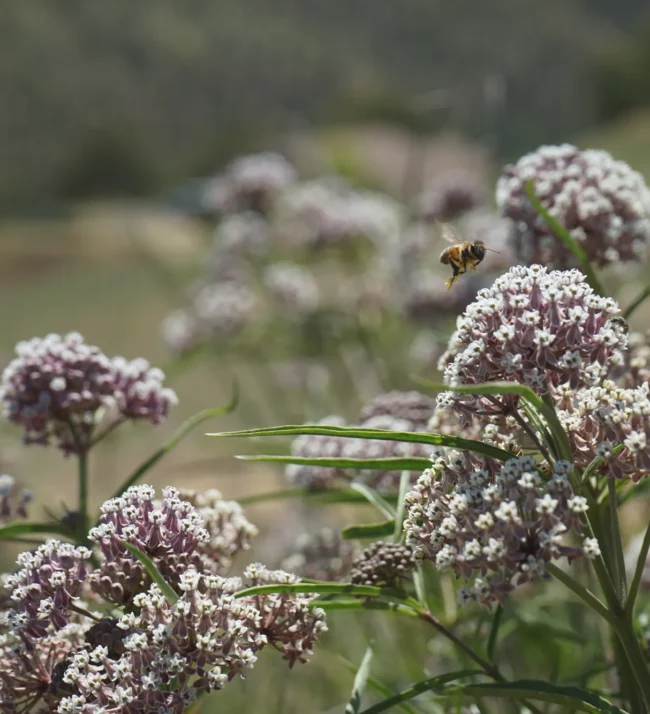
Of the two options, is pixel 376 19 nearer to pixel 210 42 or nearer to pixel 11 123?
pixel 210 42

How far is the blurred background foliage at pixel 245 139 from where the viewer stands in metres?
1.83

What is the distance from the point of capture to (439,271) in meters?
2.07

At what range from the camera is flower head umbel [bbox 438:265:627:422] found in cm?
56

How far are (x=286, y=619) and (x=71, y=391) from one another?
345 mm

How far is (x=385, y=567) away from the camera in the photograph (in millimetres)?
662

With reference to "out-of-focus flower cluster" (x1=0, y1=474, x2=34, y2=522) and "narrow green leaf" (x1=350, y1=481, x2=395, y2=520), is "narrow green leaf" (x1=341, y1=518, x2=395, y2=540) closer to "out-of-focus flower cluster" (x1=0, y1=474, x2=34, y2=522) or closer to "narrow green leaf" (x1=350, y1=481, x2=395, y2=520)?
"narrow green leaf" (x1=350, y1=481, x2=395, y2=520)

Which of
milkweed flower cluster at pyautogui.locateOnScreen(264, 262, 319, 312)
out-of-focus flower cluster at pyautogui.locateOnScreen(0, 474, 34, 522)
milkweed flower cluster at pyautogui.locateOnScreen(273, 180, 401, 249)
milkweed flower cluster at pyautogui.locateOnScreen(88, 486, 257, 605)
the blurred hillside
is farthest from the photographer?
the blurred hillside

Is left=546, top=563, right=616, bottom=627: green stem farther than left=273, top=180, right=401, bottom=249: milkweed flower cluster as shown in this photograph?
No

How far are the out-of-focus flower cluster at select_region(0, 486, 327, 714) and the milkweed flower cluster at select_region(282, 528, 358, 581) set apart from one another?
29 cm

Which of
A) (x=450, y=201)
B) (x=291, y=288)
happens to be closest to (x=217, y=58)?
(x=291, y=288)

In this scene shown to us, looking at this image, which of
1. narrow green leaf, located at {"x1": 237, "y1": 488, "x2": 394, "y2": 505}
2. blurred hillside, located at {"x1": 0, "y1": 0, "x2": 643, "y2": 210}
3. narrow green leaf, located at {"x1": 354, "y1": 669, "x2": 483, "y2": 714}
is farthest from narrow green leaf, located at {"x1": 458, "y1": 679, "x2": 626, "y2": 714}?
blurred hillside, located at {"x1": 0, "y1": 0, "x2": 643, "y2": 210}

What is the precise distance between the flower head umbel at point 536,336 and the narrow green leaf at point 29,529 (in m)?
0.35

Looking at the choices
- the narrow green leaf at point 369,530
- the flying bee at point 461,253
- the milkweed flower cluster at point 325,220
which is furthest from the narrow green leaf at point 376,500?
the milkweed flower cluster at point 325,220

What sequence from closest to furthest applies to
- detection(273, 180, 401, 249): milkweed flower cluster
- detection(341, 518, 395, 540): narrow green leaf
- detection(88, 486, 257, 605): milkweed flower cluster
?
detection(88, 486, 257, 605): milkweed flower cluster < detection(341, 518, 395, 540): narrow green leaf < detection(273, 180, 401, 249): milkweed flower cluster
